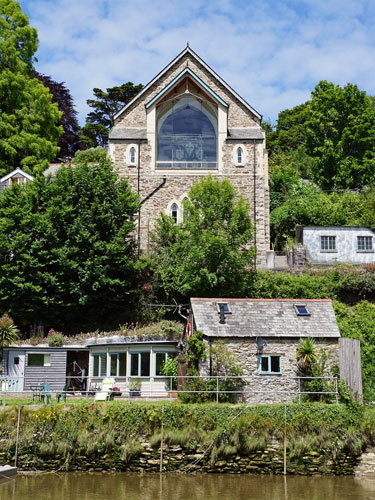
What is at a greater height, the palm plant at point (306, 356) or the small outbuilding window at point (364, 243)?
the small outbuilding window at point (364, 243)

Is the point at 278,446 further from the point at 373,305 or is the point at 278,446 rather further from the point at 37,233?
the point at 37,233

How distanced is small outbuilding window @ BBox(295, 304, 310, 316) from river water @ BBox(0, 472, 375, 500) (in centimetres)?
716

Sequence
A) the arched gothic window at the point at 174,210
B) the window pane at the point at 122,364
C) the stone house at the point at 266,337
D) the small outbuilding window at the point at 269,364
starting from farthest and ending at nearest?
the arched gothic window at the point at 174,210, the window pane at the point at 122,364, the small outbuilding window at the point at 269,364, the stone house at the point at 266,337

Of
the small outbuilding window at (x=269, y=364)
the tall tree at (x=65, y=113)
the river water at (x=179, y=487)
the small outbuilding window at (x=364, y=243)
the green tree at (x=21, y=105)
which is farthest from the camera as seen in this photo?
the tall tree at (x=65, y=113)

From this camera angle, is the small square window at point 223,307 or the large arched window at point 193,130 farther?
the large arched window at point 193,130

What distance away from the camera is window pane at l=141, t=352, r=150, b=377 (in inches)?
1103

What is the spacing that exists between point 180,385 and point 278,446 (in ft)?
17.1

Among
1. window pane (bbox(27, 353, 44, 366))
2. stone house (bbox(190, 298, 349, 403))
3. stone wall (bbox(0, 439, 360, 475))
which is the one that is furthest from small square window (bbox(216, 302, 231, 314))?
window pane (bbox(27, 353, 44, 366))

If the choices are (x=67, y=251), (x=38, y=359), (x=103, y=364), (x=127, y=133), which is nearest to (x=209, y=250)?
(x=67, y=251)

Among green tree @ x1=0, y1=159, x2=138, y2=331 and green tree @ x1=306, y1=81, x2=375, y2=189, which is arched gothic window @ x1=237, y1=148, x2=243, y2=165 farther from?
green tree @ x1=306, y1=81, x2=375, y2=189

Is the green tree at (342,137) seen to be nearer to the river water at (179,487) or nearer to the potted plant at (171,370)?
the potted plant at (171,370)

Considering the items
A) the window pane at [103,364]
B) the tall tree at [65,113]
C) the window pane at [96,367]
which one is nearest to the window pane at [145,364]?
the window pane at [103,364]

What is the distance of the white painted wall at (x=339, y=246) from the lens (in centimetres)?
→ 3597

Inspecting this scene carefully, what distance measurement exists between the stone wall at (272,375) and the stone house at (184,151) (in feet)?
47.1
